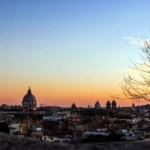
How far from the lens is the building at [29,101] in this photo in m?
115

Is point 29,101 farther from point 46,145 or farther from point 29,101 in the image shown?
point 46,145

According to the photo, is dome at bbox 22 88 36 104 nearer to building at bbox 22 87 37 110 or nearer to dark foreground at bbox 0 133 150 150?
building at bbox 22 87 37 110

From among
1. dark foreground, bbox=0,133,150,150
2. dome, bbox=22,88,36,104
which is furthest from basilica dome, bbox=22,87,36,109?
dark foreground, bbox=0,133,150,150

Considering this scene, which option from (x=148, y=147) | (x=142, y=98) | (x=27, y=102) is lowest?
(x=148, y=147)

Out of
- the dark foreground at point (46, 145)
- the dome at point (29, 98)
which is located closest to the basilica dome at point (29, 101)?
the dome at point (29, 98)

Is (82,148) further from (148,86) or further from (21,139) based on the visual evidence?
(148,86)

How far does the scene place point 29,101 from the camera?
11688 cm

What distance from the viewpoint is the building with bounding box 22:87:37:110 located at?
378ft

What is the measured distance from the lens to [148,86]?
7.91 meters

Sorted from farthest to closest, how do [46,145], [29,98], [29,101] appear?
[29,101], [29,98], [46,145]

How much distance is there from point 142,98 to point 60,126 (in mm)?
69434

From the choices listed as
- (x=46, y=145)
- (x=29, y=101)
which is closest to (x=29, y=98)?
(x=29, y=101)

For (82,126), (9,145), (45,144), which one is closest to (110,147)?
(45,144)

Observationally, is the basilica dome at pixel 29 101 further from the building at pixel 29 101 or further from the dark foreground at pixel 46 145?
the dark foreground at pixel 46 145
